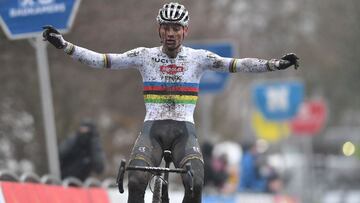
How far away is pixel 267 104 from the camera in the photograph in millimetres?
33562

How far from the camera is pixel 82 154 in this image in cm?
1719

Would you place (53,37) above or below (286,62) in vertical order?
above

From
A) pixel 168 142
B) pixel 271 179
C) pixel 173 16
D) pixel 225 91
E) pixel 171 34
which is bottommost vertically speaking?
pixel 271 179

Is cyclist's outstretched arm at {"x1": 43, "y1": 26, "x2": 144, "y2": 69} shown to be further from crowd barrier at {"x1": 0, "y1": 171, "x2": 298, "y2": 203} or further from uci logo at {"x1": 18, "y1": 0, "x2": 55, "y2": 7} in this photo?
uci logo at {"x1": 18, "y1": 0, "x2": 55, "y2": 7}

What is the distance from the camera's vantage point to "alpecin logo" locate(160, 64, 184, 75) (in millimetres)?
12234

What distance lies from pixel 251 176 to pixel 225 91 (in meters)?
15.3

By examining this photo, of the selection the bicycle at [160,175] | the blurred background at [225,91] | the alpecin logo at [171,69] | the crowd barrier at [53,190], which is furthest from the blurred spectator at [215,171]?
the bicycle at [160,175]

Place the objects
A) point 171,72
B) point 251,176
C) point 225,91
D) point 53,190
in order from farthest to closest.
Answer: point 225,91, point 251,176, point 53,190, point 171,72

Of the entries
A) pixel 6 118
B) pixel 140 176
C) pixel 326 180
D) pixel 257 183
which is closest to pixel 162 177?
pixel 140 176

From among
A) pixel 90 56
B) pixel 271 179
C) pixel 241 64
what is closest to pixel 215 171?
pixel 271 179

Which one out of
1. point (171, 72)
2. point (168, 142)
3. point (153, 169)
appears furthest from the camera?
point (171, 72)

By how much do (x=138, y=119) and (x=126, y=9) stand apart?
4828 millimetres

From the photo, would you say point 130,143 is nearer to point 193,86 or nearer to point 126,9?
point 126,9

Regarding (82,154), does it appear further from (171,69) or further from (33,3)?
(171,69)
